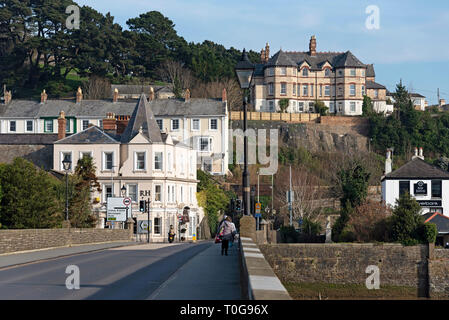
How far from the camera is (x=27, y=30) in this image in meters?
130

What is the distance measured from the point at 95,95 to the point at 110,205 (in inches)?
2568

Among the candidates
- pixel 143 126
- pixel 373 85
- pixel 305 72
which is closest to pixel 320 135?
pixel 305 72

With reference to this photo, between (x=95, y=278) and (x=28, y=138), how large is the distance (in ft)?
204

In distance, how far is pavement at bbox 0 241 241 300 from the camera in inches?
662

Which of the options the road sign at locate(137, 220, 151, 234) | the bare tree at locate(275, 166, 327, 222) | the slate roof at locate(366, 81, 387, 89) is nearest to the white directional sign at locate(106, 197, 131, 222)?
the road sign at locate(137, 220, 151, 234)

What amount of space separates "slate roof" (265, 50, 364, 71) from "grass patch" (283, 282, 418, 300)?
251 ft

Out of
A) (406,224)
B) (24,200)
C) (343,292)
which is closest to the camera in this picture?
(24,200)

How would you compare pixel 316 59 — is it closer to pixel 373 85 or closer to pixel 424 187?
pixel 373 85

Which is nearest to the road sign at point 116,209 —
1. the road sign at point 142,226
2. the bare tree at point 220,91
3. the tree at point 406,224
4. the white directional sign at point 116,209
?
the white directional sign at point 116,209

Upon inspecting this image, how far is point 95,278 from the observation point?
2061cm

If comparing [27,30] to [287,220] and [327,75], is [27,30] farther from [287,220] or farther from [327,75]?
[287,220]

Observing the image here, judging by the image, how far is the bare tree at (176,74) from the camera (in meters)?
124

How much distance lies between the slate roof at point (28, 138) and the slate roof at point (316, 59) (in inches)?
2054
